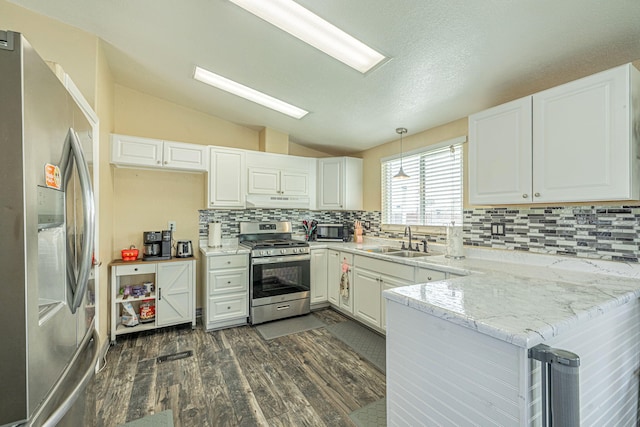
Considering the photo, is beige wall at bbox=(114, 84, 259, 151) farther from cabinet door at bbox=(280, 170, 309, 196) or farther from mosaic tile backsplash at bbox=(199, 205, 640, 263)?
mosaic tile backsplash at bbox=(199, 205, 640, 263)

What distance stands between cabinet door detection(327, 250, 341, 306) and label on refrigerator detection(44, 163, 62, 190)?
2.90m

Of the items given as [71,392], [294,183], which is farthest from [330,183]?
[71,392]

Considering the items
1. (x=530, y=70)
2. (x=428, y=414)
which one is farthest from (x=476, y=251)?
(x=428, y=414)

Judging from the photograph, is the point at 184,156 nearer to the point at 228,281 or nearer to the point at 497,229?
the point at 228,281

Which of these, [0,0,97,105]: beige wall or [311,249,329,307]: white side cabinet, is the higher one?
[0,0,97,105]: beige wall

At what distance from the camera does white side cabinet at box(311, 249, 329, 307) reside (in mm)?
3535

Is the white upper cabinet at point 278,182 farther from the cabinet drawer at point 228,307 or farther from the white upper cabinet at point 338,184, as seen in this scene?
the cabinet drawer at point 228,307

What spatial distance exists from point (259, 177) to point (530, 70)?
2.86 meters

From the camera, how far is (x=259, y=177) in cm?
354

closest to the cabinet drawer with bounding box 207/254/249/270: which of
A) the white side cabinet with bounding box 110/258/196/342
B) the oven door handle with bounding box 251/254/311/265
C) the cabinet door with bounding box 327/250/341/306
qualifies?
the oven door handle with bounding box 251/254/311/265

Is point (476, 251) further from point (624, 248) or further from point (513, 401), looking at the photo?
point (513, 401)

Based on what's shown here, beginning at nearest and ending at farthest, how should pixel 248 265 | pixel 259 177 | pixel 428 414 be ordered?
1. pixel 428 414
2. pixel 248 265
3. pixel 259 177

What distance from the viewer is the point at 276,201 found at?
3.66 meters

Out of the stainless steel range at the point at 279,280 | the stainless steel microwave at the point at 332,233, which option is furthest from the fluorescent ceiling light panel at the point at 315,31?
the stainless steel microwave at the point at 332,233
